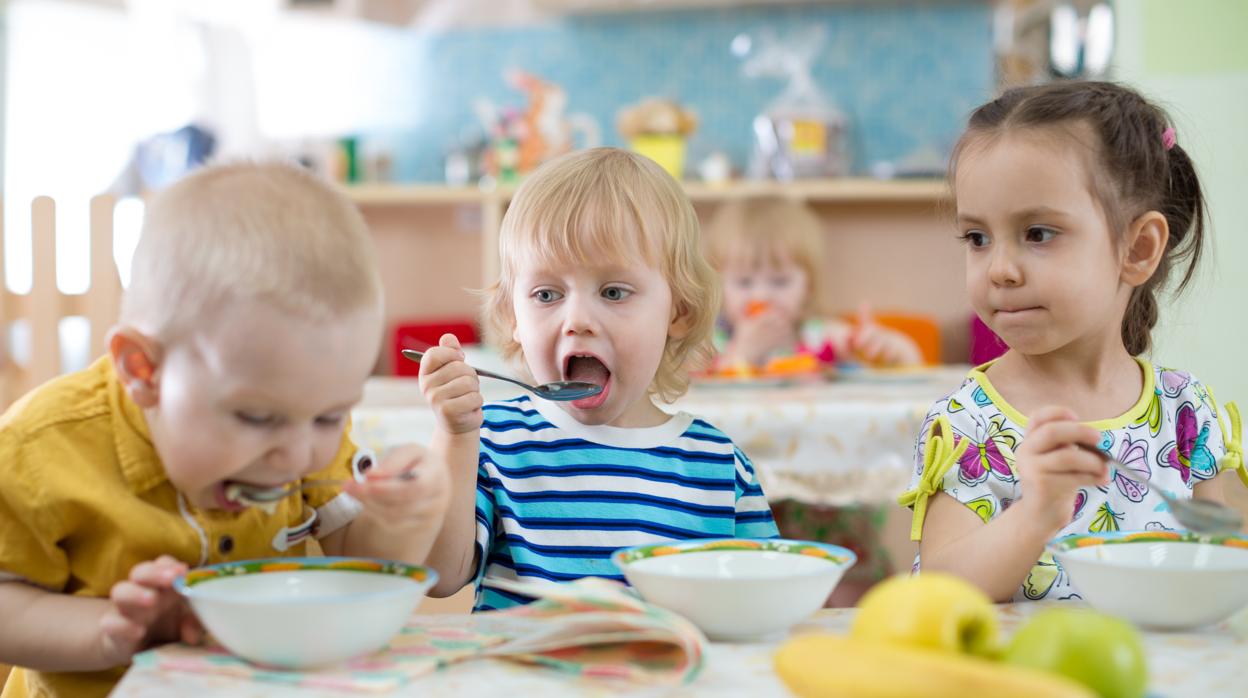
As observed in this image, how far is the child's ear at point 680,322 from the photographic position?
1191mm

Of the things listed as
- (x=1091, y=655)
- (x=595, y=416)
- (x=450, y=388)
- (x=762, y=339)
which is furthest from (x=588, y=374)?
(x=762, y=339)

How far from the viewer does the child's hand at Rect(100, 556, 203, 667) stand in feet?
2.32

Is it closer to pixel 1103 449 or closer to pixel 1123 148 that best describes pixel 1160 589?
pixel 1103 449

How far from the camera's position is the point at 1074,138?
3.46 ft

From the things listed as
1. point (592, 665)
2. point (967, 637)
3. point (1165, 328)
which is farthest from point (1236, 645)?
point (1165, 328)

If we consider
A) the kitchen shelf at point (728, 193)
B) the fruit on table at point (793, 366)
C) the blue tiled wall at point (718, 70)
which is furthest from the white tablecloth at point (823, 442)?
the blue tiled wall at point (718, 70)

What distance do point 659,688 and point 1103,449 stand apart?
54cm

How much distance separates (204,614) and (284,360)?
0.49 ft

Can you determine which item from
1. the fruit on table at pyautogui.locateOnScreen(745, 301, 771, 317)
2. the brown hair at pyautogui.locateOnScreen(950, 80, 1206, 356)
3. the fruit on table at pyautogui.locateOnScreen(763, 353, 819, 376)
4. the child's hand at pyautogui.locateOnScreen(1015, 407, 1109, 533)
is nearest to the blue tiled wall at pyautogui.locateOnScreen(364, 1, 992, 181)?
the fruit on table at pyautogui.locateOnScreen(745, 301, 771, 317)

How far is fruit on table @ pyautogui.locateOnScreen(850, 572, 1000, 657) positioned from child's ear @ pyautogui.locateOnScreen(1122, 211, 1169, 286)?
0.61 m

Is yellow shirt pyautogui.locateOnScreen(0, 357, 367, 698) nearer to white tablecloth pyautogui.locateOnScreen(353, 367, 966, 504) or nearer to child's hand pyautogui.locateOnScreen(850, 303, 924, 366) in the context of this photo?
white tablecloth pyautogui.locateOnScreen(353, 367, 966, 504)

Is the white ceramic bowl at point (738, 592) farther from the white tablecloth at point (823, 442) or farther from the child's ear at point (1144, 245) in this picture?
the white tablecloth at point (823, 442)

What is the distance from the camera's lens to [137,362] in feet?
2.43

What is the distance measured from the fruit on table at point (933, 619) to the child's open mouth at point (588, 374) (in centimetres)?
53
